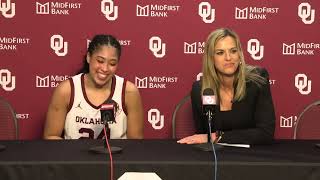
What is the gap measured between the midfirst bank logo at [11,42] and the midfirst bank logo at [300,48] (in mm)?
2157

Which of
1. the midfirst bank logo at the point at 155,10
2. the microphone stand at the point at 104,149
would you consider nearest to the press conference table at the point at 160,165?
the microphone stand at the point at 104,149

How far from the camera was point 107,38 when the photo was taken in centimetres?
321

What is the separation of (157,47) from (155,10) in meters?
0.31

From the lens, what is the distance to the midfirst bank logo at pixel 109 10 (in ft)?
12.2

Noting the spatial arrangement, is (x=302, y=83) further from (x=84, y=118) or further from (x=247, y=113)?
(x=84, y=118)

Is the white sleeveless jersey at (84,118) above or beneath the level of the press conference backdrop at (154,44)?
beneath

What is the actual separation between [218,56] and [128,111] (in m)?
→ 0.74

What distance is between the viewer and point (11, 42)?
3.71 metres

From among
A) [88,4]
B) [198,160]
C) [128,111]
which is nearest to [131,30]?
[88,4]

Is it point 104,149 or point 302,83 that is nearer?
point 104,149

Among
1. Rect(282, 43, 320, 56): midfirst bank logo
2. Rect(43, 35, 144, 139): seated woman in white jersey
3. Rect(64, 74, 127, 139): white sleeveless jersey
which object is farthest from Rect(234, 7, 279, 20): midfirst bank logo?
Rect(64, 74, 127, 139): white sleeveless jersey

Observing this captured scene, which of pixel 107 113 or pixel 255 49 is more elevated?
pixel 255 49

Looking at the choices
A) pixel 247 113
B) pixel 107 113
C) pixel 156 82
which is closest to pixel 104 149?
pixel 107 113

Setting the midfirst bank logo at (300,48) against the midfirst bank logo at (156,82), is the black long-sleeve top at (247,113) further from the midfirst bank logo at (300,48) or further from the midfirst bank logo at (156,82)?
the midfirst bank logo at (300,48)
